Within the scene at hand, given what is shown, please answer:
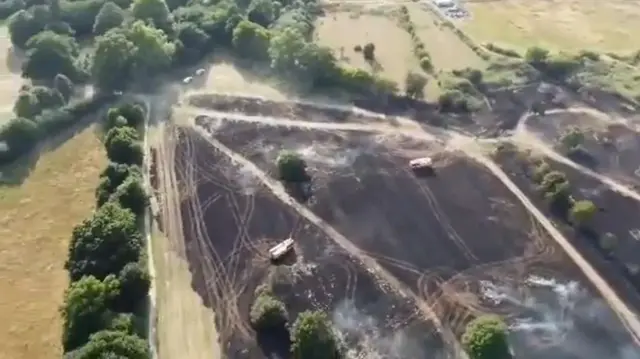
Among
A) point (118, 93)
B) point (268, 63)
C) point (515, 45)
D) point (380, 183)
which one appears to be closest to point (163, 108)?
point (118, 93)

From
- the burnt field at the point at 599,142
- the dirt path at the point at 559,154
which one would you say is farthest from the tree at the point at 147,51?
the burnt field at the point at 599,142

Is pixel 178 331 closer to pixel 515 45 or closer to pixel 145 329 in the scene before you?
pixel 145 329

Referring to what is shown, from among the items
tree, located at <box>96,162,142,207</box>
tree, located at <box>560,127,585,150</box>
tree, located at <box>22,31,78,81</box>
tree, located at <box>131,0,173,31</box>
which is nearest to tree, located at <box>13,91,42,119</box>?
tree, located at <box>22,31,78,81</box>

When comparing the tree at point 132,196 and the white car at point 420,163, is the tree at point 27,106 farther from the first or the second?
the white car at point 420,163

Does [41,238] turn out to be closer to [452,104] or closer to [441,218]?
[441,218]

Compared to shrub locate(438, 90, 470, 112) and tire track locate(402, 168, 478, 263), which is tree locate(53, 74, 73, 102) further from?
shrub locate(438, 90, 470, 112)
